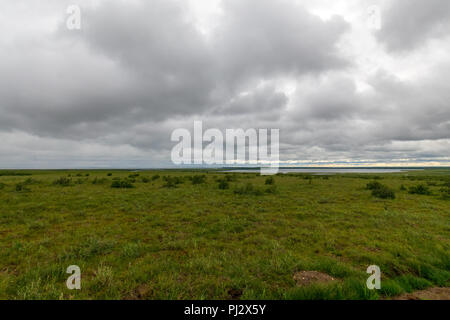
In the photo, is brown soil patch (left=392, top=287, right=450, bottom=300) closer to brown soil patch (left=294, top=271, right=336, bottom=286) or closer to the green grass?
the green grass

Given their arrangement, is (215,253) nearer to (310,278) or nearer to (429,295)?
(310,278)

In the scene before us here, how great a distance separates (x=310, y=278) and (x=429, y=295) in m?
2.65

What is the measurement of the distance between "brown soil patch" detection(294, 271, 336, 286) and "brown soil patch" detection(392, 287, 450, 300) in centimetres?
139

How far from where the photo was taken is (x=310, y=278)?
486cm

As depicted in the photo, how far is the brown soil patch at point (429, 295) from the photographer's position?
414cm

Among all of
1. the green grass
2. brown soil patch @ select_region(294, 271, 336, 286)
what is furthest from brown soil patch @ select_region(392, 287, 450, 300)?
brown soil patch @ select_region(294, 271, 336, 286)

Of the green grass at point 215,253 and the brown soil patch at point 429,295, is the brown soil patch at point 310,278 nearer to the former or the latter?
the green grass at point 215,253

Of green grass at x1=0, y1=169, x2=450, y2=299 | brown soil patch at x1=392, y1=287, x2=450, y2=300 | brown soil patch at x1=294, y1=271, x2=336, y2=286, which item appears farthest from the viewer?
brown soil patch at x1=294, y1=271, x2=336, y2=286

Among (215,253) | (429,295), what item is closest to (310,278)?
(429,295)

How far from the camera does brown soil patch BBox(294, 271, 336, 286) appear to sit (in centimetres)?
468

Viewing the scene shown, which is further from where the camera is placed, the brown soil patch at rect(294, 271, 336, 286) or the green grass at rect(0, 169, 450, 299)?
the brown soil patch at rect(294, 271, 336, 286)
